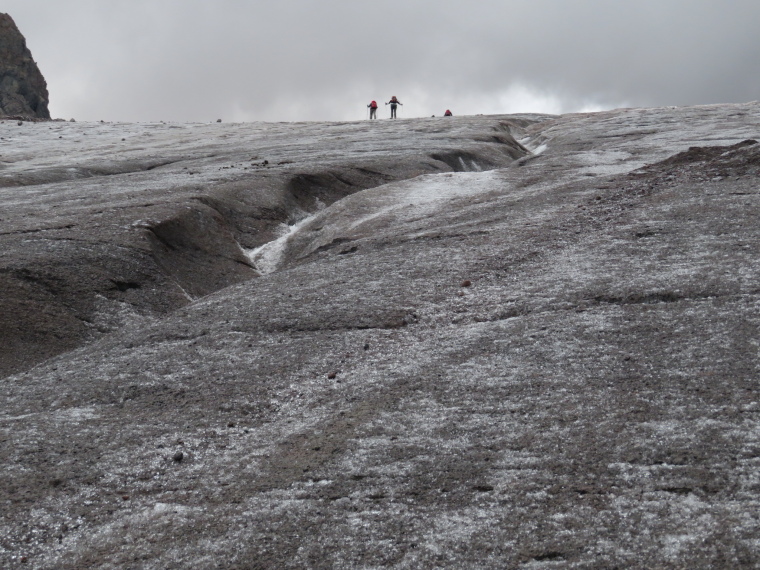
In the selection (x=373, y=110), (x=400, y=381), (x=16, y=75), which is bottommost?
(x=400, y=381)

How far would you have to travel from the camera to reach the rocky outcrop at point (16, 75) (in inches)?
3612

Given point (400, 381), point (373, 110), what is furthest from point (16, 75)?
point (400, 381)

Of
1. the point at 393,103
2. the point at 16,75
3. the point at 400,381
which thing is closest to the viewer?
the point at 400,381

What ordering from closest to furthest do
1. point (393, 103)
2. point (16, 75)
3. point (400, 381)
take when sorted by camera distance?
point (400, 381) < point (393, 103) < point (16, 75)

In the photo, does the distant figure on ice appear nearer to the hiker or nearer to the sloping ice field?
the hiker

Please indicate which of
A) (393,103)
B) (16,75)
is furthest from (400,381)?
(16,75)

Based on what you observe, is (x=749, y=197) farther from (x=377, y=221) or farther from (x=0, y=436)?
(x=0, y=436)

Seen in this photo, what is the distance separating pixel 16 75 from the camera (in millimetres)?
92688

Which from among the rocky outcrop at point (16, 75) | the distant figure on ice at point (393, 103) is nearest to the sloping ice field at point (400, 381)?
the distant figure on ice at point (393, 103)

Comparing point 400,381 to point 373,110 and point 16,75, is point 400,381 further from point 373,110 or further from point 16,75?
point 16,75

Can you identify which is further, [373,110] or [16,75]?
[16,75]

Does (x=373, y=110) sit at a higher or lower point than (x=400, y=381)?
higher

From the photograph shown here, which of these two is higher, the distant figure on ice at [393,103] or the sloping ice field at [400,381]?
the distant figure on ice at [393,103]

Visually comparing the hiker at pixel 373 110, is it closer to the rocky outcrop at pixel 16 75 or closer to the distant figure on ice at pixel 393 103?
the distant figure on ice at pixel 393 103
